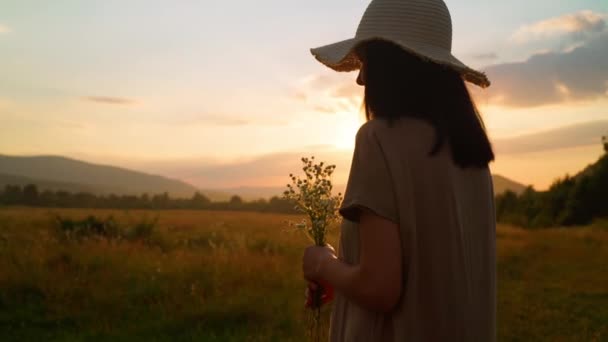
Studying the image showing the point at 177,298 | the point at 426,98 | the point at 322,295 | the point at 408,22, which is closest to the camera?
the point at 426,98

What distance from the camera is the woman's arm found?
1463mm

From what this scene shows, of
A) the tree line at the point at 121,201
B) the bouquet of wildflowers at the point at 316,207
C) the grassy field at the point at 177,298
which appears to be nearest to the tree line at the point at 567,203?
the tree line at the point at 121,201

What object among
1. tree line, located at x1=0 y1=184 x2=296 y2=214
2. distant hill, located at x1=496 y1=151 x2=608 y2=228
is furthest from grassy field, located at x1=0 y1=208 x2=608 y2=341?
tree line, located at x1=0 y1=184 x2=296 y2=214

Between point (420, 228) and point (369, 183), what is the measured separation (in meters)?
0.19

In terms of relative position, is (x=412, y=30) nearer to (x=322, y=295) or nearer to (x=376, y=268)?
(x=376, y=268)

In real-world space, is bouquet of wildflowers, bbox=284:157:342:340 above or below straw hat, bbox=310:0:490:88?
below

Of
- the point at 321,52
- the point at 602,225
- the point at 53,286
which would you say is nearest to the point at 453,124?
the point at 321,52

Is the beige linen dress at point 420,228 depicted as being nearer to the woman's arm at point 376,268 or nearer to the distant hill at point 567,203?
the woman's arm at point 376,268

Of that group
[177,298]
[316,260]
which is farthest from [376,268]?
[177,298]

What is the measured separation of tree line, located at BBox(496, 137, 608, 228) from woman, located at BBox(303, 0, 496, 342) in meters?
30.0

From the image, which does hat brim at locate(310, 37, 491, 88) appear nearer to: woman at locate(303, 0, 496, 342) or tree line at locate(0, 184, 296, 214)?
woman at locate(303, 0, 496, 342)

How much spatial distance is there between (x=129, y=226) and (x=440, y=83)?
1499 centimetres

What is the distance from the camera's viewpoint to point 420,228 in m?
1.54

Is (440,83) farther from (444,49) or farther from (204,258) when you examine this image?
(204,258)
